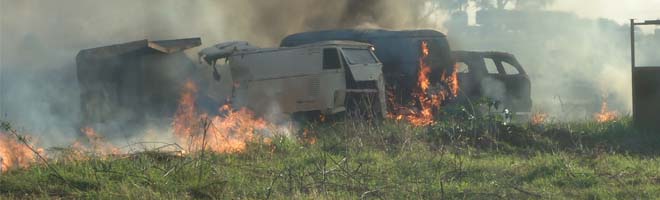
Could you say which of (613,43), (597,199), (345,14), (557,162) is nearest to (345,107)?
(557,162)

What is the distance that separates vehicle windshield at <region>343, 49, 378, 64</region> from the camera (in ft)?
40.7

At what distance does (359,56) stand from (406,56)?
68.4 inches

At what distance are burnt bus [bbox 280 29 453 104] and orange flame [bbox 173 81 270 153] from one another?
3548mm

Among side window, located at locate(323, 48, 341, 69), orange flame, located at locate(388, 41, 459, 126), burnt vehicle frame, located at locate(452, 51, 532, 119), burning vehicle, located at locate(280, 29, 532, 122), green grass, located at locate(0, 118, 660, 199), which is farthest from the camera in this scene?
burnt vehicle frame, located at locate(452, 51, 532, 119)

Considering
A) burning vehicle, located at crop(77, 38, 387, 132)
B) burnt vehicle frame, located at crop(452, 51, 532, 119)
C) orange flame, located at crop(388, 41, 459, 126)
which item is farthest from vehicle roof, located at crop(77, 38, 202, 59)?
burnt vehicle frame, located at crop(452, 51, 532, 119)

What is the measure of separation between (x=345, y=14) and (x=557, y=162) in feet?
45.7

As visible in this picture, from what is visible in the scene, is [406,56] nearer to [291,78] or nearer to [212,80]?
[291,78]

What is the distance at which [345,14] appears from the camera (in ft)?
71.6

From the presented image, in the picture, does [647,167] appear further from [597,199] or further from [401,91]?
[401,91]

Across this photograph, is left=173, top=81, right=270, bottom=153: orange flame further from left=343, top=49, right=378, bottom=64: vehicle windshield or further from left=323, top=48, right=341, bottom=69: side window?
left=343, top=49, right=378, bottom=64: vehicle windshield

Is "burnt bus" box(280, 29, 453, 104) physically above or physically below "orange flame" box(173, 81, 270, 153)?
above

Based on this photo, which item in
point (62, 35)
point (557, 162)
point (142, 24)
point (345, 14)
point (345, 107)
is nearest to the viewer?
point (557, 162)

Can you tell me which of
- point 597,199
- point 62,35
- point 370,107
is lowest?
→ point 597,199

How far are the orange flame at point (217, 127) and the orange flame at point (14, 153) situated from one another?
170 centimetres
